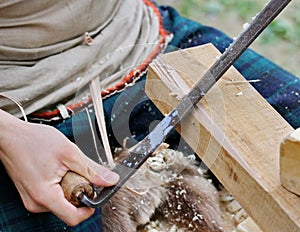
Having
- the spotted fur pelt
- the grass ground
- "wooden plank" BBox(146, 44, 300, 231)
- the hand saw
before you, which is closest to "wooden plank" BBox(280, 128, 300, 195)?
"wooden plank" BBox(146, 44, 300, 231)

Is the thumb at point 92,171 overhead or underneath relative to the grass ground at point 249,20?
overhead

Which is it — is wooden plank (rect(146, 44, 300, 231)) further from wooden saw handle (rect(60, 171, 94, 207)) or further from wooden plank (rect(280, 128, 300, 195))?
wooden saw handle (rect(60, 171, 94, 207))

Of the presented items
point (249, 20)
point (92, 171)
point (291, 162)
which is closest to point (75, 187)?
point (92, 171)

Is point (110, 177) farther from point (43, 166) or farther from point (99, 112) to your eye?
point (99, 112)

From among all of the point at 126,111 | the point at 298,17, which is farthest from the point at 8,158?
the point at 298,17

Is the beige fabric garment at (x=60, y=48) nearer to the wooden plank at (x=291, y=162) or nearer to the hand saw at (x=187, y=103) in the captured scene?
the hand saw at (x=187, y=103)

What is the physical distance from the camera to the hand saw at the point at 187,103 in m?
0.82

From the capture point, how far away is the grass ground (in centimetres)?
236

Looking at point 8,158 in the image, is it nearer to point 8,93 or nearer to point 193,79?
point 8,93

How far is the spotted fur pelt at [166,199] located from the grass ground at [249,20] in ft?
4.40

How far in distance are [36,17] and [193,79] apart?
31cm

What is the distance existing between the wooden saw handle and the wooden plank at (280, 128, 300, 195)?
9.8 inches

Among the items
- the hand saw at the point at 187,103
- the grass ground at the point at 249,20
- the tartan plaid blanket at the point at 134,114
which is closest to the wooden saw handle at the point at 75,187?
the hand saw at the point at 187,103

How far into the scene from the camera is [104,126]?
1.05 metres
